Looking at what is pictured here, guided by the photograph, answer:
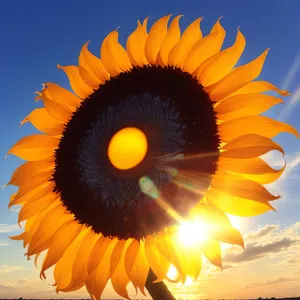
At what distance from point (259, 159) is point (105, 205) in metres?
1.56

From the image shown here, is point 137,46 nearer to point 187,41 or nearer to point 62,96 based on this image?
point 187,41

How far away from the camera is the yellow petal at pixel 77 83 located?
17.3ft

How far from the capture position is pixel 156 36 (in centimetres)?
449

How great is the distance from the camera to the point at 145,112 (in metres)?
4.19

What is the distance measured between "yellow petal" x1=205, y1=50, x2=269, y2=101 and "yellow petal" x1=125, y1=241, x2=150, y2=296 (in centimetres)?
170

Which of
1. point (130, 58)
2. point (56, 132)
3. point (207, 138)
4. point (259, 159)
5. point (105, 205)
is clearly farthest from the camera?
point (56, 132)

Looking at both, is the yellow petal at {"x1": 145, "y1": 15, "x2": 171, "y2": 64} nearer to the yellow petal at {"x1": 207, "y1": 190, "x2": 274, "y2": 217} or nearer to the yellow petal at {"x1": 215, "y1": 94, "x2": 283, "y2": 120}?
the yellow petal at {"x1": 215, "y1": 94, "x2": 283, "y2": 120}

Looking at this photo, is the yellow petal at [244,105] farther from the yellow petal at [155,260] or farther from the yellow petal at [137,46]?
the yellow petal at [155,260]

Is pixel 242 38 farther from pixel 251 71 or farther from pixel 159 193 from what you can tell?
pixel 159 193

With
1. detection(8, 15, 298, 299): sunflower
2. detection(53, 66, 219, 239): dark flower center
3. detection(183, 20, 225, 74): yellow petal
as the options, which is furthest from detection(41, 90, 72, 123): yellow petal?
detection(183, 20, 225, 74): yellow petal

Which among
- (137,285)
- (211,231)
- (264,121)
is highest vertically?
(264,121)

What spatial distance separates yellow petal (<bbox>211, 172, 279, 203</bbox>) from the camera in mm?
3539

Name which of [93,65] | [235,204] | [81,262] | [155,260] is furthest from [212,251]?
[93,65]

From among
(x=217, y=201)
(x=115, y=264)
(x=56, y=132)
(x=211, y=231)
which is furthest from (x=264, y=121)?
(x=56, y=132)
